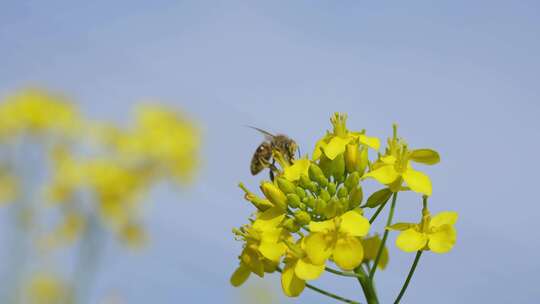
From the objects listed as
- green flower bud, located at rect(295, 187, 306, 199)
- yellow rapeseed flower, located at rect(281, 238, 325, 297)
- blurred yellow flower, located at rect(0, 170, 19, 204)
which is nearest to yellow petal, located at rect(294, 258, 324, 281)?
yellow rapeseed flower, located at rect(281, 238, 325, 297)

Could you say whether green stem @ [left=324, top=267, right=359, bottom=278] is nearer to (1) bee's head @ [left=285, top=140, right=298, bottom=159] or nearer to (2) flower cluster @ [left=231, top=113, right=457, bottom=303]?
(2) flower cluster @ [left=231, top=113, right=457, bottom=303]

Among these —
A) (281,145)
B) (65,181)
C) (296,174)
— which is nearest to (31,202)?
(65,181)

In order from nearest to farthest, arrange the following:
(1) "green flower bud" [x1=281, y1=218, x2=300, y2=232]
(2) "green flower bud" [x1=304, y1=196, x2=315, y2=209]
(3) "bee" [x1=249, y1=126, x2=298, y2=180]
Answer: (1) "green flower bud" [x1=281, y1=218, x2=300, y2=232] < (2) "green flower bud" [x1=304, y1=196, x2=315, y2=209] < (3) "bee" [x1=249, y1=126, x2=298, y2=180]

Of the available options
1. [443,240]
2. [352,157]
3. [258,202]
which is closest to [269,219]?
[258,202]

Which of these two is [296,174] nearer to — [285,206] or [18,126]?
[285,206]

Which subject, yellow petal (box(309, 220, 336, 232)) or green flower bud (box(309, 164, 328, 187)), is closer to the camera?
yellow petal (box(309, 220, 336, 232))

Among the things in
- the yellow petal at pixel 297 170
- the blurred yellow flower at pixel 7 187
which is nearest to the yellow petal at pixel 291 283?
the yellow petal at pixel 297 170
